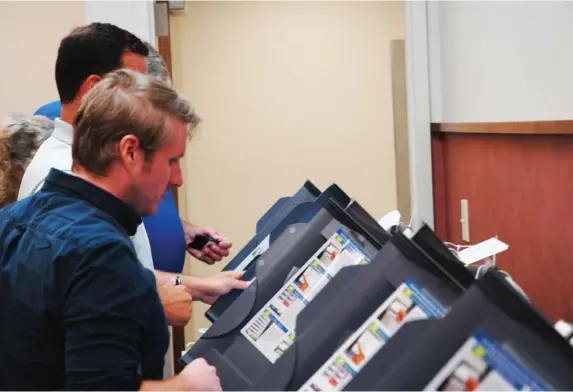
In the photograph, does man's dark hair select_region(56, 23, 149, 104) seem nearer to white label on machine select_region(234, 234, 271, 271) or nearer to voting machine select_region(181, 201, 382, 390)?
white label on machine select_region(234, 234, 271, 271)

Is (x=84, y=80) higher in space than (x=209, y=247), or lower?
higher

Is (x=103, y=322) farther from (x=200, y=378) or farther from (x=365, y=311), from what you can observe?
(x=365, y=311)

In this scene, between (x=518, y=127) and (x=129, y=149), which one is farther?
(x=518, y=127)

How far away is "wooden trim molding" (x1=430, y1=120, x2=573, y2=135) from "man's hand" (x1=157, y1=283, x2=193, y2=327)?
2.45ft

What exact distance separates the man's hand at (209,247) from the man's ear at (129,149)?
85 centimetres

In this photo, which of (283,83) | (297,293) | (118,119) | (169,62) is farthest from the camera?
(283,83)

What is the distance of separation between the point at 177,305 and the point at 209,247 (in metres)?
0.58

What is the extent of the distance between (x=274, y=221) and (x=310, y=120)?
2246 millimetres

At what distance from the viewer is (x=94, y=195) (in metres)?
0.90

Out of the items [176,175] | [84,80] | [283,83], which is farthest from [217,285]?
[283,83]

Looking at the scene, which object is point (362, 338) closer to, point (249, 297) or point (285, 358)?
point (285, 358)

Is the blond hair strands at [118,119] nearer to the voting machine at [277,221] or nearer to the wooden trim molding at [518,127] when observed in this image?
the voting machine at [277,221]

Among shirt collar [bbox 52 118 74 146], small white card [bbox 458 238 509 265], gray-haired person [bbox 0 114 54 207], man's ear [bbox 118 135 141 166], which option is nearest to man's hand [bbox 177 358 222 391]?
man's ear [bbox 118 135 141 166]

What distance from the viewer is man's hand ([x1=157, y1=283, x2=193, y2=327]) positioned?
1.19 metres
